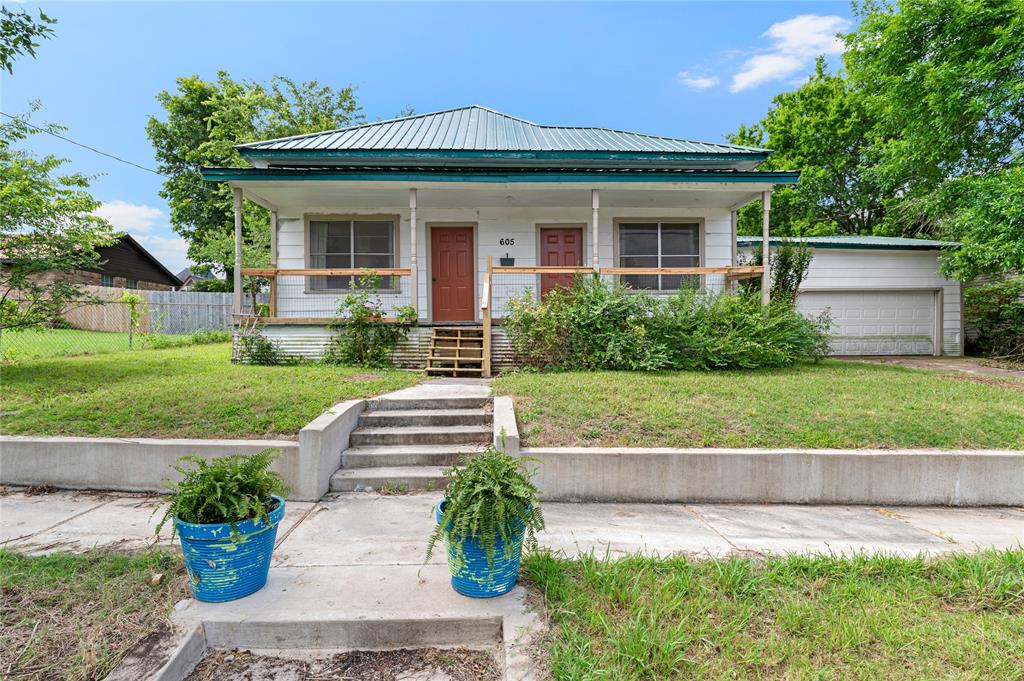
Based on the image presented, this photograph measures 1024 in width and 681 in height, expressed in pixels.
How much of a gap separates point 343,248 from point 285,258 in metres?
1.23

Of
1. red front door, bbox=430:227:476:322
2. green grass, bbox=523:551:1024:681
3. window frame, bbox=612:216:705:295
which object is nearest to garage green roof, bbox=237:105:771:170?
window frame, bbox=612:216:705:295

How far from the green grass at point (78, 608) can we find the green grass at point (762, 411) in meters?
2.85

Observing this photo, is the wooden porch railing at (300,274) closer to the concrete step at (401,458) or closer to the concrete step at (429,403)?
the concrete step at (429,403)

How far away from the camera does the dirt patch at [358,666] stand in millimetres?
2180

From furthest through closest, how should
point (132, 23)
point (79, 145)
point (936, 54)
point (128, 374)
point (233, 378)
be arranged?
point (79, 145)
point (936, 54)
point (132, 23)
point (128, 374)
point (233, 378)

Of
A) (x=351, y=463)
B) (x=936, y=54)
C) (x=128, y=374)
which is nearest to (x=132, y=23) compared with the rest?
(x=128, y=374)

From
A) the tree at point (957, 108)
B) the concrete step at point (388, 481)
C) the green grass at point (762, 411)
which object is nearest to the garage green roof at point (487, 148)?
the tree at point (957, 108)

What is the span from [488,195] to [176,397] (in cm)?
668

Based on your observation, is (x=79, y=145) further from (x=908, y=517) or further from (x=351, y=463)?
(x=908, y=517)

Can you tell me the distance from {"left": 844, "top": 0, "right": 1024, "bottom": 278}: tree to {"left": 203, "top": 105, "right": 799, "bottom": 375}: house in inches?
182

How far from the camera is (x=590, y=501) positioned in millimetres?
4285

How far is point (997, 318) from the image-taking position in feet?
40.3

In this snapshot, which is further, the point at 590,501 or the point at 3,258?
the point at 3,258

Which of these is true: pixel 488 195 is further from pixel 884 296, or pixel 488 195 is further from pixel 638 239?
pixel 884 296
